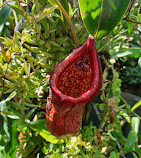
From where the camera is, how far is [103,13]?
52 centimetres

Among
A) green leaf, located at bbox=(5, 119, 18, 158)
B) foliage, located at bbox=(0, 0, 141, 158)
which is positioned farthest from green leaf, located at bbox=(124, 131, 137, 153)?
green leaf, located at bbox=(5, 119, 18, 158)

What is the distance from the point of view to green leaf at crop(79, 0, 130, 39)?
1.63 feet

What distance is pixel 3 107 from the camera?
1.83 ft

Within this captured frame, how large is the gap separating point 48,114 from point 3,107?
166 millimetres

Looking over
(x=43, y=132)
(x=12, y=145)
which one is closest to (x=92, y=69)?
(x=43, y=132)

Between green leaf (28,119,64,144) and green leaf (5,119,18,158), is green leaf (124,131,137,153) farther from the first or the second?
green leaf (5,119,18,158)

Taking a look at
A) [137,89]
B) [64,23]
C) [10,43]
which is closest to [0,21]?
[10,43]

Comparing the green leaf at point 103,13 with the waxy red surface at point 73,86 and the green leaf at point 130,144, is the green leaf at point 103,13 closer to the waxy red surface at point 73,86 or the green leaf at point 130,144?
Answer: the waxy red surface at point 73,86

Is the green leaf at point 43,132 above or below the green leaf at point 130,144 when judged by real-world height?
above

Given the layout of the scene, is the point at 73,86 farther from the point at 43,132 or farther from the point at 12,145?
the point at 12,145

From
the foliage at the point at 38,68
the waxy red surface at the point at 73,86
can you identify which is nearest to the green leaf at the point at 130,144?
the foliage at the point at 38,68

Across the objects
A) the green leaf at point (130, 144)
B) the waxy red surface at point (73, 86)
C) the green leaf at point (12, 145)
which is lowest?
the green leaf at point (130, 144)

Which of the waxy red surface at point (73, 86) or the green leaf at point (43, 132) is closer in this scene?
the waxy red surface at point (73, 86)

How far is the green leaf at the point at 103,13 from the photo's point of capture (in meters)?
0.50
